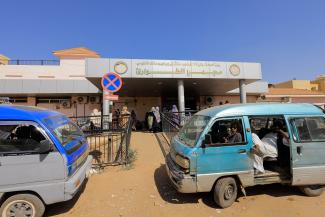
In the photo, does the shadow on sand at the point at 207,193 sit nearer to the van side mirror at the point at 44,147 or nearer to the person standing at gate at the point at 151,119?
the van side mirror at the point at 44,147

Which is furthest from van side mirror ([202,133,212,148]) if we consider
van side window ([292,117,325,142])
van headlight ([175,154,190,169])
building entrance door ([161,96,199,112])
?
building entrance door ([161,96,199,112])

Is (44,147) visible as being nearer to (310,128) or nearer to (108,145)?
(108,145)

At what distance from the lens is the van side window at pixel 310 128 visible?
4.09 m

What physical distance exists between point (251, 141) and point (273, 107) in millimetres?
928

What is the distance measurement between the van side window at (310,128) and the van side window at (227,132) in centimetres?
116

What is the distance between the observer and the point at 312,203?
153 inches

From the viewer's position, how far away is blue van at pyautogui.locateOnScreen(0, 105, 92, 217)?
3225 mm

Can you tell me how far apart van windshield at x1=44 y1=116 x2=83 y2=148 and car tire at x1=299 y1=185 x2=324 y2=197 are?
15.8 feet

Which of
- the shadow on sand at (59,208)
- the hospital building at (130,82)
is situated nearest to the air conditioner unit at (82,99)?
the hospital building at (130,82)

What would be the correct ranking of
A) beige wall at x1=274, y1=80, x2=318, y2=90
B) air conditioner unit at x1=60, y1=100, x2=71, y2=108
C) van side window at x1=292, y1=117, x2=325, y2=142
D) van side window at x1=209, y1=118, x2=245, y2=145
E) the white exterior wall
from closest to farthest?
1. van side window at x1=209, y1=118, x2=245, y2=145
2. van side window at x1=292, y1=117, x2=325, y2=142
3. air conditioner unit at x1=60, y1=100, x2=71, y2=108
4. the white exterior wall
5. beige wall at x1=274, y1=80, x2=318, y2=90

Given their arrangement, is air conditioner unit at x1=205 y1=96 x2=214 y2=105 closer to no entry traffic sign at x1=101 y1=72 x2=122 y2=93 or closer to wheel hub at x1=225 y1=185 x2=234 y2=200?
no entry traffic sign at x1=101 y1=72 x2=122 y2=93

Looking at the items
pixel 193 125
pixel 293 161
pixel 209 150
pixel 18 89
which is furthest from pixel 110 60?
pixel 18 89

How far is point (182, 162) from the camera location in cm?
382

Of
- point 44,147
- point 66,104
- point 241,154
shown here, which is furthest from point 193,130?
point 66,104
